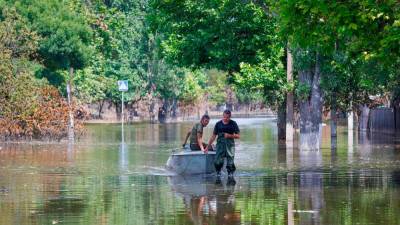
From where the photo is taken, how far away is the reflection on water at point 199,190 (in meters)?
16.2

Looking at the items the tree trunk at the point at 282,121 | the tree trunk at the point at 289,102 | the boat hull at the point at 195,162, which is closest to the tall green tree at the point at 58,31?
the tree trunk at the point at 282,121

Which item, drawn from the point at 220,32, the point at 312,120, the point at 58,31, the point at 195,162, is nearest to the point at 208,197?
the point at 195,162

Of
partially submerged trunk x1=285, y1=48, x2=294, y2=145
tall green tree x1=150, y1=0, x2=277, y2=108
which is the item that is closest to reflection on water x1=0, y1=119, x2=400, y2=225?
partially submerged trunk x1=285, y1=48, x2=294, y2=145

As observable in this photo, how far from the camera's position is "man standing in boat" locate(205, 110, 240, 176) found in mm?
23969

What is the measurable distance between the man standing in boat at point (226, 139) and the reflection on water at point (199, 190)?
0.44 metres

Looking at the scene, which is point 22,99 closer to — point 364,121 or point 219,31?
point 219,31

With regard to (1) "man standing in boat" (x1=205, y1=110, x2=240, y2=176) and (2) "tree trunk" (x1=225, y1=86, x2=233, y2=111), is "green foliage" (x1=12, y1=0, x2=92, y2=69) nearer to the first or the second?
(1) "man standing in boat" (x1=205, y1=110, x2=240, y2=176)

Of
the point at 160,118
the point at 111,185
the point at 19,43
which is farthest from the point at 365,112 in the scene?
the point at 111,185

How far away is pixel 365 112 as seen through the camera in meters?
59.8

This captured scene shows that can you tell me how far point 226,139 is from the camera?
945 inches

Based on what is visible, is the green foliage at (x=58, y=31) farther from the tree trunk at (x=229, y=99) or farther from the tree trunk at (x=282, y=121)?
the tree trunk at (x=229, y=99)

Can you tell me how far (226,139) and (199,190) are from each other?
10.8 ft

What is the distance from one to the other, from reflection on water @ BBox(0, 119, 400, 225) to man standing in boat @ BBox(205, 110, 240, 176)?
44 centimetres

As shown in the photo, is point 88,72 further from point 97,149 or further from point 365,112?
point 97,149
